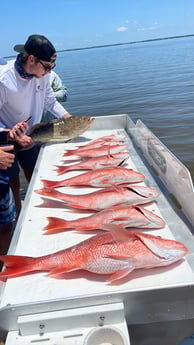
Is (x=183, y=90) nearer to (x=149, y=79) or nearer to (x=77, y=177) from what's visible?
(x=149, y=79)

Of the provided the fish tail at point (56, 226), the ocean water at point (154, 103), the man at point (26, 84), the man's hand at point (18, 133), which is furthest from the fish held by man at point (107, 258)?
the ocean water at point (154, 103)

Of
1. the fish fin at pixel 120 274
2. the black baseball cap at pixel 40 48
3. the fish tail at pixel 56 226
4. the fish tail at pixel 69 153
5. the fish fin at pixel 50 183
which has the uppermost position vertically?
the black baseball cap at pixel 40 48

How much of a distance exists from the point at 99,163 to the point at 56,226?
1277 mm

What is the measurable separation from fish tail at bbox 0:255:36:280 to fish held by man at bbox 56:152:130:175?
1.70m

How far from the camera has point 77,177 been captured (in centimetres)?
338

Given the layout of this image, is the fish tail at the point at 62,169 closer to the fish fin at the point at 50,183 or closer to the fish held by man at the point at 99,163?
the fish held by man at the point at 99,163

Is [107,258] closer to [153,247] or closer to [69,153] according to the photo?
[153,247]

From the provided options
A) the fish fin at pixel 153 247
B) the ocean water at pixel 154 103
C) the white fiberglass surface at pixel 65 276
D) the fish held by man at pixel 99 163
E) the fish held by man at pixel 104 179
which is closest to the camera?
the white fiberglass surface at pixel 65 276

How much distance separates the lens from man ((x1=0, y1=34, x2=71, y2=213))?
3.74 m

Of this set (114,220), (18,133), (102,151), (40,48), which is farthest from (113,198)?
(40,48)

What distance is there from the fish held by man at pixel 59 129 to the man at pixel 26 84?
0.14 m

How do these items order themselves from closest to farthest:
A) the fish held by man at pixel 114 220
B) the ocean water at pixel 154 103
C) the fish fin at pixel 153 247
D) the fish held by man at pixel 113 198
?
the fish fin at pixel 153 247, the fish held by man at pixel 114 220, the fish held by man at pixel 113 198, the ocean water at pixel 154 103

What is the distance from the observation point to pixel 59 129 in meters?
4.81

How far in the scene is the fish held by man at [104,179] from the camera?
3191 millimetres
